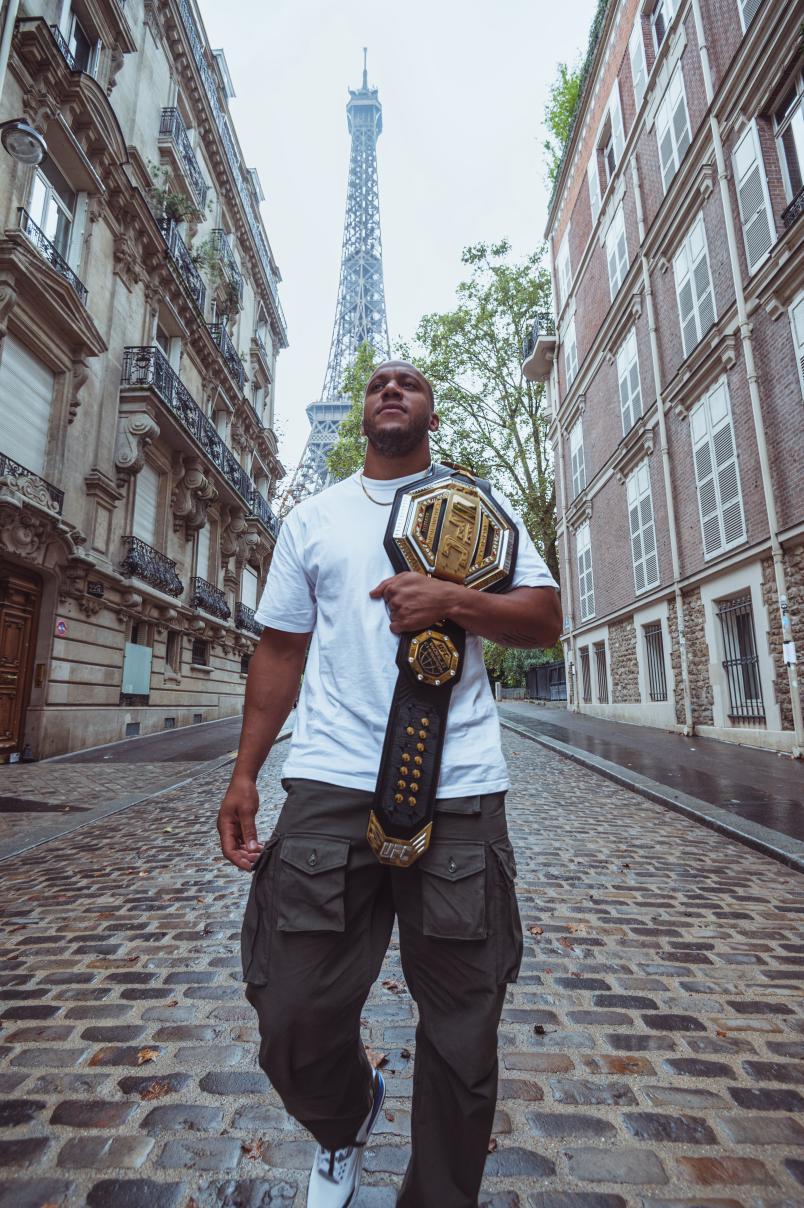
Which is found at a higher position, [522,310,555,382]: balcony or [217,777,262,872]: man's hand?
[522,310,555,382]: balcony

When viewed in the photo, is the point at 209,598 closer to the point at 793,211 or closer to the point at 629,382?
the point at 629,382

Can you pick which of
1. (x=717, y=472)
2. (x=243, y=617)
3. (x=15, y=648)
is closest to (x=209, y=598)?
(x=243, y=617)

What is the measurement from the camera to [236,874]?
4.73 m

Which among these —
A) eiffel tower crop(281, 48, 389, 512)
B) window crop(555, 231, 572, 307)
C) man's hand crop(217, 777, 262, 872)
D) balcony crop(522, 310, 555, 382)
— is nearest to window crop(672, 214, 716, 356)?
window crop(555, 231, 572, 307)

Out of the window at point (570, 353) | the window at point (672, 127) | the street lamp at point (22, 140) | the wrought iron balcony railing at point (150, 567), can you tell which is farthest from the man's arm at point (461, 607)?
the window at point (570, 353)

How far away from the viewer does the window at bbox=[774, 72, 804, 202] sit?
1084 cm

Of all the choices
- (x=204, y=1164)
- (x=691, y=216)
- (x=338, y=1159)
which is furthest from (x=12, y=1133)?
(x=691, y=216)

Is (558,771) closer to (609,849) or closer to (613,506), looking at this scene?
(609,849)

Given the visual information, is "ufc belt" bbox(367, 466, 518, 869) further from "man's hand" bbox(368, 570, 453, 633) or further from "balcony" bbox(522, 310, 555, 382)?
"balcony" bbox(522, 310, 555, 382)

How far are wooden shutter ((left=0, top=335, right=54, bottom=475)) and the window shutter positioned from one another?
16611 mm

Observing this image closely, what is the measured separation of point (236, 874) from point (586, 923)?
241cm

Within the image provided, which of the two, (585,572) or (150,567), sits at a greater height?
(585,572)

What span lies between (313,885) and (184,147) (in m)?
22.5

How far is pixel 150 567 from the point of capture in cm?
1566
